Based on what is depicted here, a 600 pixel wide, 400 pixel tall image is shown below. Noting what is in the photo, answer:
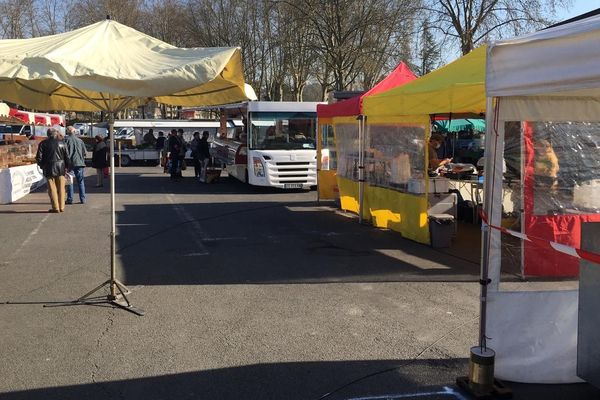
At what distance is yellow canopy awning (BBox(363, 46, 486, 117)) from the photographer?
732 centimetres

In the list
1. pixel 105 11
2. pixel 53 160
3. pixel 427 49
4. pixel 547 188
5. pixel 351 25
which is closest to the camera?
pixel 547 188

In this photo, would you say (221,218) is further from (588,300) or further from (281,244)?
(588,300)

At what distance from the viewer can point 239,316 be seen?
5.79 metres

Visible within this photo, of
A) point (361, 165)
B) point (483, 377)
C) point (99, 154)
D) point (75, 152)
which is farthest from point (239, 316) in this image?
point (99, 154)

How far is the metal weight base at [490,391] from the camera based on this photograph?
3.91 metres

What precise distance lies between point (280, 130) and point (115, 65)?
475 inches

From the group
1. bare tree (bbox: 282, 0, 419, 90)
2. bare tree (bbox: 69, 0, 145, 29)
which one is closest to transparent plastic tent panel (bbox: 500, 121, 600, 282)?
bare tree (bbox: 282, 0, 419, 90)

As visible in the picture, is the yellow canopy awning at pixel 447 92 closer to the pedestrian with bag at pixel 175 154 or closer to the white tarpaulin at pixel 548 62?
the white tarpaulin at pixel 548 62

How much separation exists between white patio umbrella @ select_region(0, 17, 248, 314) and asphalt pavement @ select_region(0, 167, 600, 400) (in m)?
0.82

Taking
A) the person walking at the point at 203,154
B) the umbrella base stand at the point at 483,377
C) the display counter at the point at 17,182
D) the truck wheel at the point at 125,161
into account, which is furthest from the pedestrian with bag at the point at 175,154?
the umbrella base stand at the point at 483,377

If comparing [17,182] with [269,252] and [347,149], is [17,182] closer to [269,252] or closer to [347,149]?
[347,149]

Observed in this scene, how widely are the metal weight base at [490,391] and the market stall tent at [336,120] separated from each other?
24.0 feet

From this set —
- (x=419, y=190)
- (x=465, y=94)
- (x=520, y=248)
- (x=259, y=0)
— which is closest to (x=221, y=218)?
(x=419, y=190)

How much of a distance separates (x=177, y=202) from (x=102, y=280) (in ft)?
26.0
